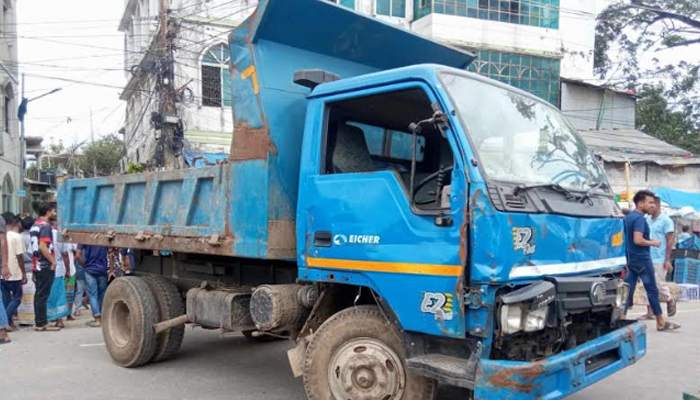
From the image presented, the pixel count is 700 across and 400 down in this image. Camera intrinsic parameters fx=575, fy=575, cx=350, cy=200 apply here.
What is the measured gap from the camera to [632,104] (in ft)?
72.5

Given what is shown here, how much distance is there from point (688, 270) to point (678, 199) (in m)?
3.55

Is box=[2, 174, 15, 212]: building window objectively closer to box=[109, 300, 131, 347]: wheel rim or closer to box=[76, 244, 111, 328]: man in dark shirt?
box=[76, 244, 111, 328]: man in dark shirt

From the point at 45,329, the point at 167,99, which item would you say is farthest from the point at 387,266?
the point at 167,99

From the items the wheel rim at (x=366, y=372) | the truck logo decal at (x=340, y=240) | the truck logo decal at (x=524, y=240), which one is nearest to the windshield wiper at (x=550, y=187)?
the truck logo decal at (x=524, y=240)

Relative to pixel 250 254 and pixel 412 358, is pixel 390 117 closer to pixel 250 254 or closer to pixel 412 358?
pixel 250 254

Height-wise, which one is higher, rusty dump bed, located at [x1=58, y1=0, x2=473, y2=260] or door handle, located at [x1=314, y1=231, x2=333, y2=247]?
rusty dump bed, located at [x1=58, y1=0, x2=473, y2=260]

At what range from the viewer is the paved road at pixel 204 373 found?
16.1ft

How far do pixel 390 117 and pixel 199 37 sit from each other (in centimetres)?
1494

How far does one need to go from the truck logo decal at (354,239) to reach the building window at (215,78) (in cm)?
1500

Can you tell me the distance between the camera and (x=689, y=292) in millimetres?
10641

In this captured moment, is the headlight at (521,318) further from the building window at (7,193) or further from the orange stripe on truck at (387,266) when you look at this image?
the building window at (7,193)

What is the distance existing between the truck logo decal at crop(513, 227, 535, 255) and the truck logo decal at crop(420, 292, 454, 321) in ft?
1.58

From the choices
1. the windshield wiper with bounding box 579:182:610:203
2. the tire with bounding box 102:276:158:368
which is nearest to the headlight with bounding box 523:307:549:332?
the windshield wiper with bounding box 579:182:610:203

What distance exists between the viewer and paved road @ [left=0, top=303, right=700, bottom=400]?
492 centimetres
